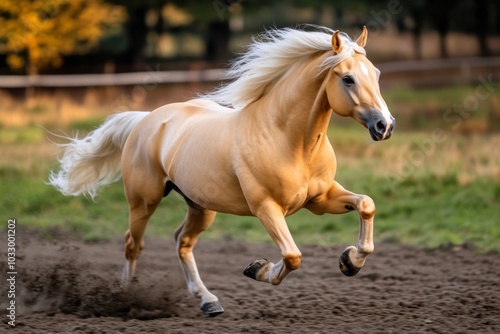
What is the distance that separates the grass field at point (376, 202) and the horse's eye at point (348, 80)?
4.44 m

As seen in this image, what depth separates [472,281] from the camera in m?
7.34

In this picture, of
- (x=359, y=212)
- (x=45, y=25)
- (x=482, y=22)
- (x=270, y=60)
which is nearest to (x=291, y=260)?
(x=359, y=212)

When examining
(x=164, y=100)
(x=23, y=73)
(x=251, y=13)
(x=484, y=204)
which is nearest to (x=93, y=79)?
(x=164, y=100)

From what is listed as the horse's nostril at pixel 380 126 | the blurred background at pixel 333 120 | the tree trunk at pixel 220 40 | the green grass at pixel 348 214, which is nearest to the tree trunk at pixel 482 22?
the blurred background at pixel 333 120

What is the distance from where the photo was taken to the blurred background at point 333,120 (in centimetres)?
1103

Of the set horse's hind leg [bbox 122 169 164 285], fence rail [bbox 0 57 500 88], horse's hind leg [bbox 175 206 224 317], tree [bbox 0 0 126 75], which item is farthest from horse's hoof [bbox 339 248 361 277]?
tree [bbox 0 0 126 75]

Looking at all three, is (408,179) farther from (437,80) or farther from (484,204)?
(437,80)

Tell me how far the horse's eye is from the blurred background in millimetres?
1575

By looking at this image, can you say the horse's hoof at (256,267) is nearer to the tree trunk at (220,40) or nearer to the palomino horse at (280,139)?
the palomino horse at (280,139)

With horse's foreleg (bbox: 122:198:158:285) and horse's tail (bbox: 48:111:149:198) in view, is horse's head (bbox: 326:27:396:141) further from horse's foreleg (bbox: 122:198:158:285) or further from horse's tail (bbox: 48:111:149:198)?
horse's tail (bbox: 48:111:149:198)

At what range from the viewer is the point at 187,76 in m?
22.3

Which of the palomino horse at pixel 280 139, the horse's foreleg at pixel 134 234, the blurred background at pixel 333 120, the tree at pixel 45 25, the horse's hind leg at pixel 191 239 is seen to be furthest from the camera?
the tree at pixel 45 25

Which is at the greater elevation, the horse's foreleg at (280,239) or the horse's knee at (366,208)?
the horse's knee at (366,208)

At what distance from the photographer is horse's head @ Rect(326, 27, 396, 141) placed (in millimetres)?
5090
